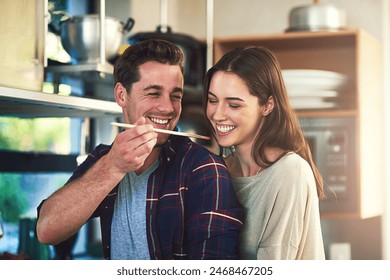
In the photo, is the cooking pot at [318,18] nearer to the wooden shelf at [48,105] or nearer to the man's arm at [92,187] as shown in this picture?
the wooden shelf at [48,105]

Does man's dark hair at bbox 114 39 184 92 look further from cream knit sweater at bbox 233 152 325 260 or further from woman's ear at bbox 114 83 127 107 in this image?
cream knit sweater at bbox 233 152 325 260

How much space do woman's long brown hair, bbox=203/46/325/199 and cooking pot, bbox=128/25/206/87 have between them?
23 centimetres

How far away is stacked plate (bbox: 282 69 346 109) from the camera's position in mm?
1621

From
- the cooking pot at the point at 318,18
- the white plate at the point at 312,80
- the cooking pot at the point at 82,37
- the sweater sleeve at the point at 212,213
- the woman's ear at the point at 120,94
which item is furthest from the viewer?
the cooking pot at the point at 318,18

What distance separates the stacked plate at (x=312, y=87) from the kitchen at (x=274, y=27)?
10 centimetres

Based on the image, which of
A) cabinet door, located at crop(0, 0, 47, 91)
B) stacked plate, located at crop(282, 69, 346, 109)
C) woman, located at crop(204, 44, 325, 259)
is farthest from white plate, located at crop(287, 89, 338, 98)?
cabinet door, located at crop(0, 0, 47, 91)

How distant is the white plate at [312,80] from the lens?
1618mm

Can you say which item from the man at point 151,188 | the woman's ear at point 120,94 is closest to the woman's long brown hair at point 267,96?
the man at point 151,188

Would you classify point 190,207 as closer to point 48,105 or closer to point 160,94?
point 160,94

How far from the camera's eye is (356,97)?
1.73m
